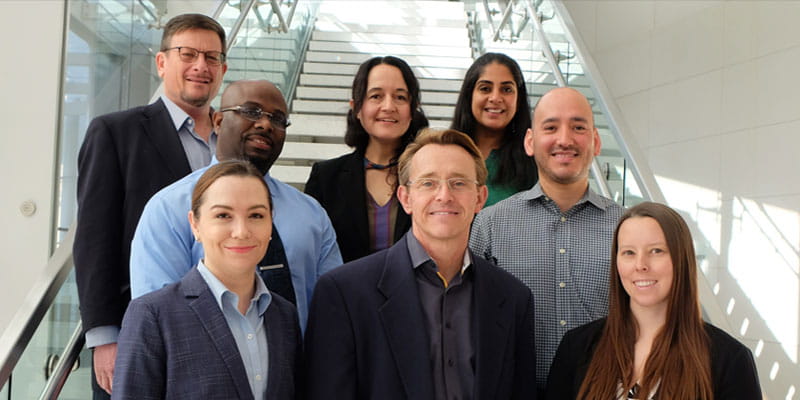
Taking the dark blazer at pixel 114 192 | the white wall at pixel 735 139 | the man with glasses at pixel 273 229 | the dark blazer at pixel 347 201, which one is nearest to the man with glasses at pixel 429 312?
the man with glasses at pixel 273 229

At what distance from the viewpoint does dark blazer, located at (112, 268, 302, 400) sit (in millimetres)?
1806

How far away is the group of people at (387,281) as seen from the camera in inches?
75.9

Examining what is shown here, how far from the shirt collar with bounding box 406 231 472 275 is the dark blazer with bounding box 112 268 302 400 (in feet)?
1.27

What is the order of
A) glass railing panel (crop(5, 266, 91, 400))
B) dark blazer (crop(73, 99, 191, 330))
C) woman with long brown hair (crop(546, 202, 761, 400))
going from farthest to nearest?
glass railing panel (crop(5, 266, 91, 400))
dark blazer (crop(73, 99, 191, 330))
woman with long brown hair (crop(546, 202, 761, 400))

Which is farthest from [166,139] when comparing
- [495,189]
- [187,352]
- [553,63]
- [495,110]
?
[553,63]

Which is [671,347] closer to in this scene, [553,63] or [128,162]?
[128,162]

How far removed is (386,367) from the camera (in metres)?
1.94

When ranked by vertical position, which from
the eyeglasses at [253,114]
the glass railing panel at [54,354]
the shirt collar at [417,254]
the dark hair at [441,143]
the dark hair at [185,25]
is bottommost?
the glass railing panel at [54,354]

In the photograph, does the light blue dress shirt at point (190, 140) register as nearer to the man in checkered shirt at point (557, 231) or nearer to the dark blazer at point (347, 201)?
the dark blazer at point (347, 201)

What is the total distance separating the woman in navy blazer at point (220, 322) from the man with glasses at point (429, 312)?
0.33ft

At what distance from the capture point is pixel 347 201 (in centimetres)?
280

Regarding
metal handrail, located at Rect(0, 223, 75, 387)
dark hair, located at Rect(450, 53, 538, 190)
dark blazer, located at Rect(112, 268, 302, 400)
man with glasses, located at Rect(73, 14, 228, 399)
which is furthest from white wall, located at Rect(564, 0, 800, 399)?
dark blazer, located at Rect(112, 268, 302, 400)

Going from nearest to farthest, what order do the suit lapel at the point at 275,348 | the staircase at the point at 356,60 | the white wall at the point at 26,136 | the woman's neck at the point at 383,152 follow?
the suit lapel at the point at 275,348
the woman's neck at the point at 383,152
the white wall at the point at 26,136
the staircase at the point at 356,60

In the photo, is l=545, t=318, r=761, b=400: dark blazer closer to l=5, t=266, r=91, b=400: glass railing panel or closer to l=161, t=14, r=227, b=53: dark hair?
l=5, t=266, r=91, b=400: glass railing panel
